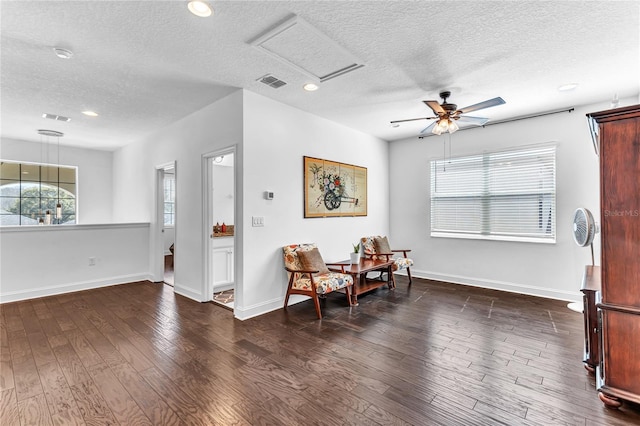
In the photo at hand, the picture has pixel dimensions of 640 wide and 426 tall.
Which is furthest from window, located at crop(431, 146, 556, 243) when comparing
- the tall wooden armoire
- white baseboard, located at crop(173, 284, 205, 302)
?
white baseboard, located at crop(173, 284, 205, 302)

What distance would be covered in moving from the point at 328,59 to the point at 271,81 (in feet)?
2.63

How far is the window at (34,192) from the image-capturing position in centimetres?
604

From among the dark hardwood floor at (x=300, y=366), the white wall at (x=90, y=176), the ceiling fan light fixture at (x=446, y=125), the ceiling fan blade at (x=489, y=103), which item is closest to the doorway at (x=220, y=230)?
the dark hardwood floor at (x=300, y=366)

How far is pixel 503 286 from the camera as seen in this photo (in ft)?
15.7

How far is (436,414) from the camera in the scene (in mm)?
1891

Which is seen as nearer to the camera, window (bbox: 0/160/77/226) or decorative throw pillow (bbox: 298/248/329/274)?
decorative throw pillow (bbox: 298/248/329/274)

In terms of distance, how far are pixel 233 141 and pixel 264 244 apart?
1.36 metres

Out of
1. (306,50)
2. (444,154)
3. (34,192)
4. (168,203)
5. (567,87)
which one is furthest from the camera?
(168,203)

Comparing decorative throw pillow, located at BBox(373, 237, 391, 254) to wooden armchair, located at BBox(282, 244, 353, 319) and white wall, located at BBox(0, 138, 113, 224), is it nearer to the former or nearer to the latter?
wooden armchair, located at BBox(282, 244, 353, 319)

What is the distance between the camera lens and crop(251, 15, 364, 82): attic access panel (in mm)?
2408

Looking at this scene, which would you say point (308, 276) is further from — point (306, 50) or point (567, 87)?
point (567, 87)

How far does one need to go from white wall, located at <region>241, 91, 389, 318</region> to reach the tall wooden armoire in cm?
314

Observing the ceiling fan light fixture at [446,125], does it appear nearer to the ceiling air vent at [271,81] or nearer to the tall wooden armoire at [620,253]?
the tall wooden armoire at [620,253]

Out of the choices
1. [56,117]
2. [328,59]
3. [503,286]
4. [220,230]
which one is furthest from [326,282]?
[56,117]
